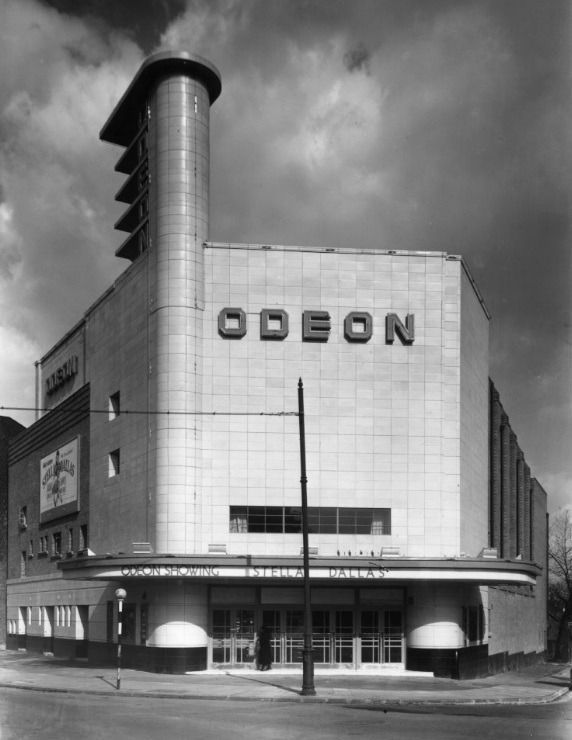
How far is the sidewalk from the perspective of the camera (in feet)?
96.1

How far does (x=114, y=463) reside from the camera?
149ft

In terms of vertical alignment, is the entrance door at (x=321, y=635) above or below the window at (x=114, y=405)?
below

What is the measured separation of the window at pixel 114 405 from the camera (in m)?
45.2

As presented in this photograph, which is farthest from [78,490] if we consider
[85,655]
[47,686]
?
[47,686]

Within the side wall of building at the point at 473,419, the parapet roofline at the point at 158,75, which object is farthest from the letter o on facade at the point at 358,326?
the parapet roofline at the point at 158,75

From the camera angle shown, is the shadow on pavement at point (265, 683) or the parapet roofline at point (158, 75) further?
the parapet roofline at point (158, 75)

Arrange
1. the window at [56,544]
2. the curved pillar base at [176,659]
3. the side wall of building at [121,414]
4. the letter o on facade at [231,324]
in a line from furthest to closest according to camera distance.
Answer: the window at [56,544] < the side wall of building at [121,414] < the letter o on facade at [231,324] < the curved pillar base at [176,659]

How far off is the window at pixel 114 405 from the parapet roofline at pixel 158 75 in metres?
12.7

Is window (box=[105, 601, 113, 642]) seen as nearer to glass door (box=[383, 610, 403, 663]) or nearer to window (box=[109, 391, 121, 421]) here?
window (box=[109, 391, 121, 421])

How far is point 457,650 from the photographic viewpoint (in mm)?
37625

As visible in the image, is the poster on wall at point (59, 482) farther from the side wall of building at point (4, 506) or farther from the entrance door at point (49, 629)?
the side wall of building at point (4, 506)

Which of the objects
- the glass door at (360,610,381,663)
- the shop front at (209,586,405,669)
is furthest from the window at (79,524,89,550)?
the glass door at (360,610,381,663)

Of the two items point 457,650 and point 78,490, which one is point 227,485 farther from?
point 78,490

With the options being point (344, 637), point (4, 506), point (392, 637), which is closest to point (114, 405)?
point (344, 637)
